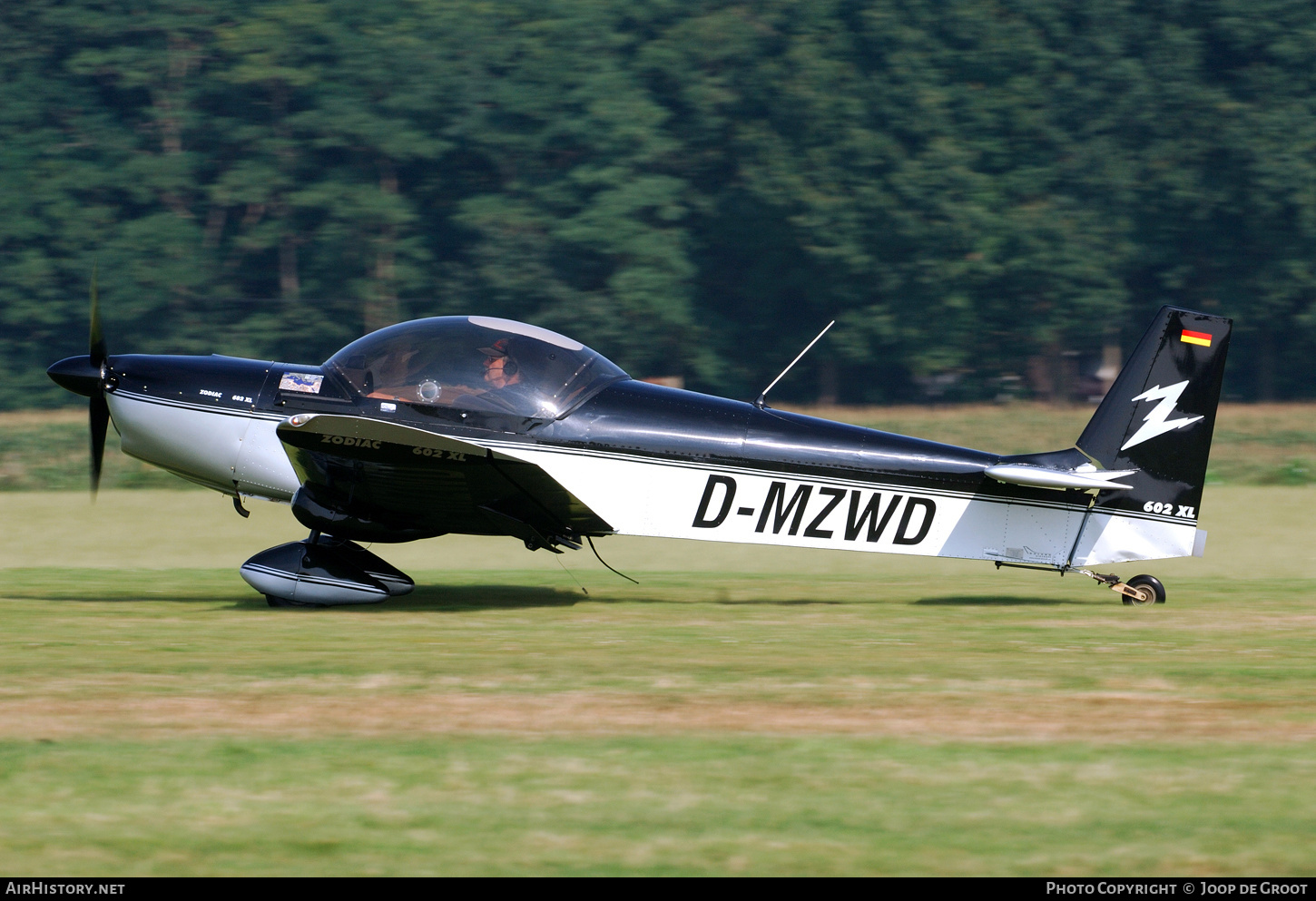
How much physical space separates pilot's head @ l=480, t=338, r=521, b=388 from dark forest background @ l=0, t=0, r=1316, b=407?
1098 inches

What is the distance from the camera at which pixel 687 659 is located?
7.42 metres

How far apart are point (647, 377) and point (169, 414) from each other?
2928 centimetres

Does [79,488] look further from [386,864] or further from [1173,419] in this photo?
[386,864]

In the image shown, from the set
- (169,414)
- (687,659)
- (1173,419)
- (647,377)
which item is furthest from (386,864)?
(647,377)

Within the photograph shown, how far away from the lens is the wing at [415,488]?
866cm

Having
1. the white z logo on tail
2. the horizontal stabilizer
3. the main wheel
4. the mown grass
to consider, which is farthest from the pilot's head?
the mown grass

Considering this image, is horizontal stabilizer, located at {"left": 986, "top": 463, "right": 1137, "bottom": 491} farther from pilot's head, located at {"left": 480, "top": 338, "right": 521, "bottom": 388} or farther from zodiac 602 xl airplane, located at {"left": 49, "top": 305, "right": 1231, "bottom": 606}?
pilot's head, located at {"left": 480, "top": 338, "right": 521, "bottom": 388}

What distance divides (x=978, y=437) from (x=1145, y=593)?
65.9 ft

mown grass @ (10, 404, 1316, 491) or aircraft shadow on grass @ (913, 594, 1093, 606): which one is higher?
mown grass @ (10, 404, 1316, 491)

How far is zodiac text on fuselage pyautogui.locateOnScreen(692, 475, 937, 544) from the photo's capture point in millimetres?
9328

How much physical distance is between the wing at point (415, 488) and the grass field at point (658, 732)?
2.00 ft

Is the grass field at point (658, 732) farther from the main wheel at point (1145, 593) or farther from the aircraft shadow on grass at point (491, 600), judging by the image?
the main wheel at point (1145, 593)

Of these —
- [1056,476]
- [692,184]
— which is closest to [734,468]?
[1056,476]

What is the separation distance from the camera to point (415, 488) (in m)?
9.19
